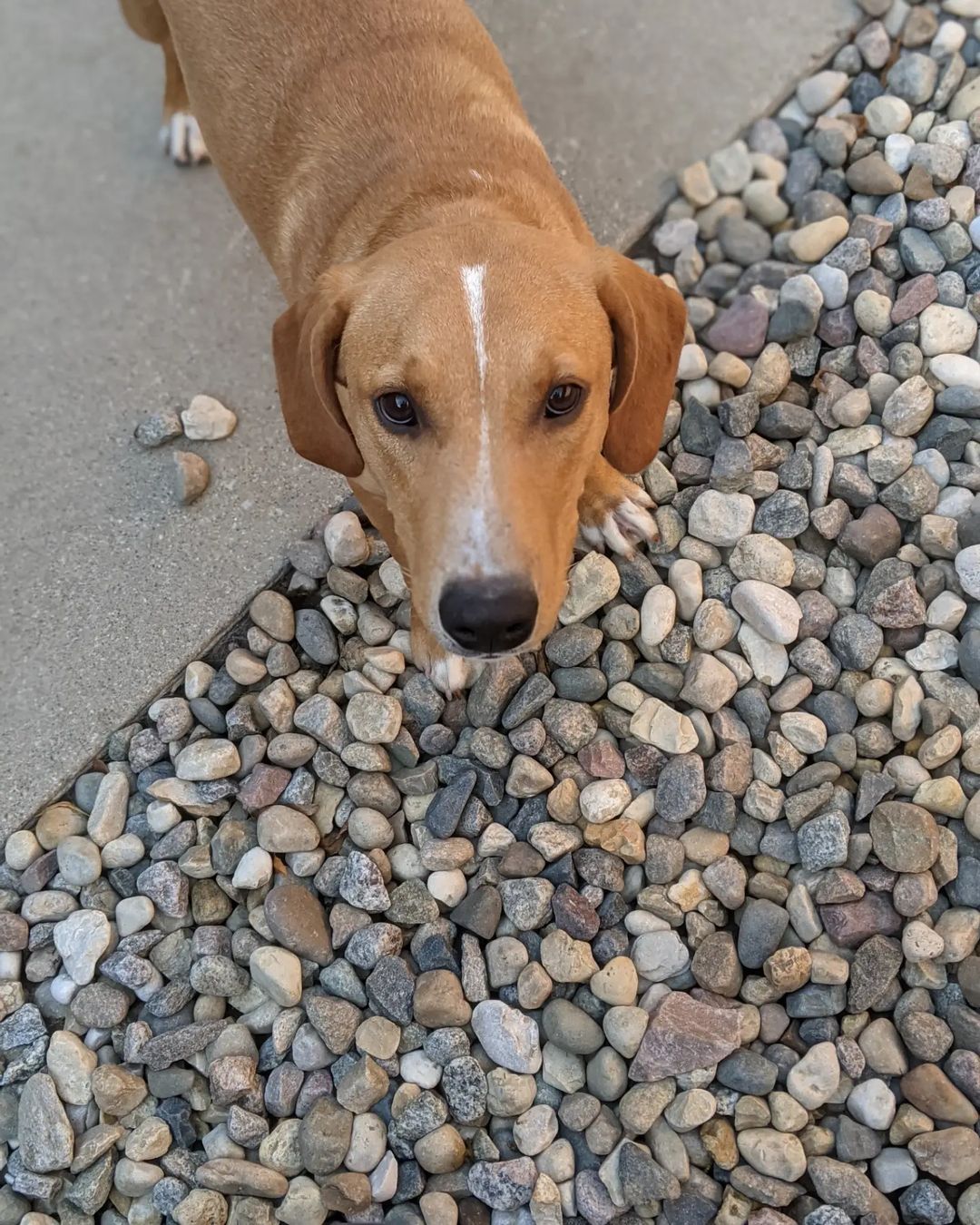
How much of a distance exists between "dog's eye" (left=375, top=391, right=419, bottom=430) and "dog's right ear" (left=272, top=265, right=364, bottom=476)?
0.23 metres

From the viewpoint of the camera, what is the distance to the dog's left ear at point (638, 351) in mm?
2529

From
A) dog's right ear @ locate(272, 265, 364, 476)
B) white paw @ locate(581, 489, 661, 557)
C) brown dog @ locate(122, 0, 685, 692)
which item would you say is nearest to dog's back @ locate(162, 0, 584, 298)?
brown dog @ locate(122, 0, 685, 692)

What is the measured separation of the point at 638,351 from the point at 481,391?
57 centimetres

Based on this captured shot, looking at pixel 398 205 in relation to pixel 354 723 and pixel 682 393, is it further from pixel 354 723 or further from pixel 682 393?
pixel 354 723

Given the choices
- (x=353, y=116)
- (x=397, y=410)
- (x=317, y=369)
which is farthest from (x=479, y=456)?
Answer: (x=353, y=116)

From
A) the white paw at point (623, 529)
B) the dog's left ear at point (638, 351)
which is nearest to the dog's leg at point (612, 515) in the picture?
the white paw at point (623, 529)

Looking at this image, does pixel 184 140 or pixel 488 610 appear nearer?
pixel 488 610

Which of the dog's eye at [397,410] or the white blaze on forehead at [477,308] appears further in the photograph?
the dog's eye at [397,410]

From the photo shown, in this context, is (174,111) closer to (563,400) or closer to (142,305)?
(142,305)

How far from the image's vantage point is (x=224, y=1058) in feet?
8.73

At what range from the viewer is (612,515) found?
122 inches

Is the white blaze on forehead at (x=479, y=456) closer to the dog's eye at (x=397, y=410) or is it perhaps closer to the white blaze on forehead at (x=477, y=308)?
the white blaze on forehead at (x=477, y=308)

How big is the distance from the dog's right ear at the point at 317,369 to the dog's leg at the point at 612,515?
30.9 inches

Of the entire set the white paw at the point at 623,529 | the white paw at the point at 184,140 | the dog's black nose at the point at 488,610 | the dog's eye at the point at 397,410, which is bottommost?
the white paw at the point at 623,529
